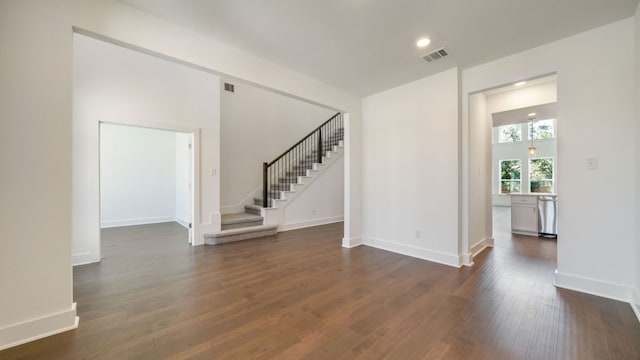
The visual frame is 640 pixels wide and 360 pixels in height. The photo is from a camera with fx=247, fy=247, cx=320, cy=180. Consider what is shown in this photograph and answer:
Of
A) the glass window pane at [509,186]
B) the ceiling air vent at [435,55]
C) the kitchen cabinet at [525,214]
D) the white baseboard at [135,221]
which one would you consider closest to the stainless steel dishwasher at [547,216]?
the kitchen cabinet at [525,214]

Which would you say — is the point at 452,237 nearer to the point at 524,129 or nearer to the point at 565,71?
the point at 565,71

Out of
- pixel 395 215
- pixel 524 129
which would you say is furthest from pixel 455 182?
pixel 524 129

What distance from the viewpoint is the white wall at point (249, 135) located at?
6324 millimetres

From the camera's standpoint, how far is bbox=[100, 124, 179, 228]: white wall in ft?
20.5

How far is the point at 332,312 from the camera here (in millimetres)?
2258

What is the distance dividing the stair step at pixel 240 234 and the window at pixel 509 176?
11743mm

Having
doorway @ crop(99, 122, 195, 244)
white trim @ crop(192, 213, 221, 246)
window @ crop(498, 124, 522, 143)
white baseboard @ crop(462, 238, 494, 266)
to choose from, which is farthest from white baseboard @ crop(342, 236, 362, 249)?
window @ crop(498, 124, 522, 143)

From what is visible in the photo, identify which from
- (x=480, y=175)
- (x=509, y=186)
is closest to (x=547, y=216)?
(x=480, y=175)

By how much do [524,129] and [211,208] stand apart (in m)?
13.5

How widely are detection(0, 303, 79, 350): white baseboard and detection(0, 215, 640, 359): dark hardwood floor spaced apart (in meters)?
0.06

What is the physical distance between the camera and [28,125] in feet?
5.99

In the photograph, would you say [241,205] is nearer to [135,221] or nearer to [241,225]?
[241,225]

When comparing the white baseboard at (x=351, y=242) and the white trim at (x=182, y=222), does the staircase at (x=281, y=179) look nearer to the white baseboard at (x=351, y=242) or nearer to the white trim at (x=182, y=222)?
the white trim at (x=182, y=222)

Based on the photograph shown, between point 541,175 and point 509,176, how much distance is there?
116cm
